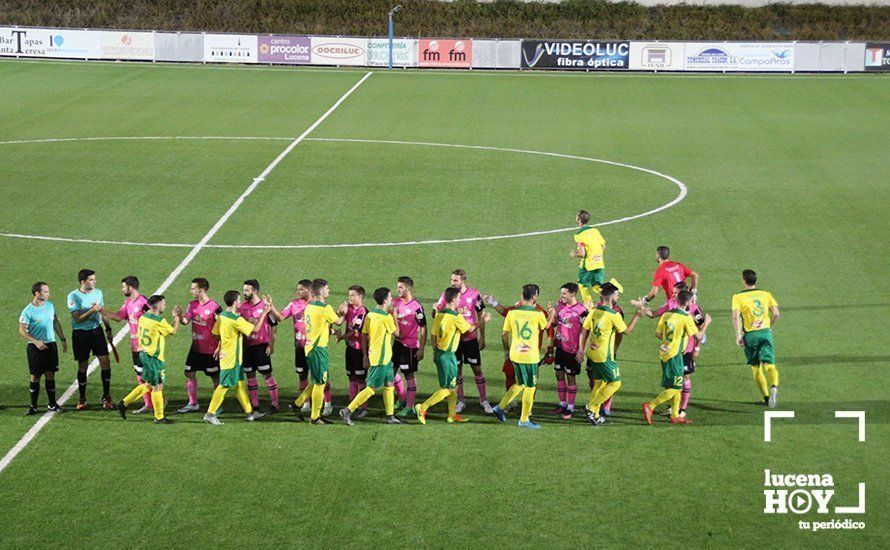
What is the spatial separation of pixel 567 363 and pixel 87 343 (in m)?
6.82

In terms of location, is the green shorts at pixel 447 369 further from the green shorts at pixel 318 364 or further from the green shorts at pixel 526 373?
the green shorts at pixel 318 364

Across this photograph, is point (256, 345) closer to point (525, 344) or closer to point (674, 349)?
point (525, 344)

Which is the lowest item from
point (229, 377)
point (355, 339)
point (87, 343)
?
point (229, 377)

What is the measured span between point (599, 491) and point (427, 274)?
423 inches

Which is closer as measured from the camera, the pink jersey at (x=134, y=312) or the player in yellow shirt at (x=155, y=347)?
the player in yellow shirt at (x=155, y=347)

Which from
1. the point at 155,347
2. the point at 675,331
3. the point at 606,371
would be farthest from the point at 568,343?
the point at 155,347

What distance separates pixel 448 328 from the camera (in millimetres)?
15953

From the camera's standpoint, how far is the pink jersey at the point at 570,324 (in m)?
16.2

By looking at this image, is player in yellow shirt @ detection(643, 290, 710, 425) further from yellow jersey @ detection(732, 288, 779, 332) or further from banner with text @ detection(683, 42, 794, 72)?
banner with text @ detection(683, 42, 794, 72)

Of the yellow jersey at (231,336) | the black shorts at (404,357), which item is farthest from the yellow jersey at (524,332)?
the yellow jersey at (231,336)

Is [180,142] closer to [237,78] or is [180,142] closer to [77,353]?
[237,78]

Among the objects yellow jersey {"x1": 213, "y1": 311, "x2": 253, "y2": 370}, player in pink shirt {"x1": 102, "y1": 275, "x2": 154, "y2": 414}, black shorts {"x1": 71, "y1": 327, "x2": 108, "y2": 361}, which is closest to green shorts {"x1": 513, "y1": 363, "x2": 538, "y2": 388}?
yellow jersey {"x1": 213, "y1": 311, "x2": 253, "y2": 370}

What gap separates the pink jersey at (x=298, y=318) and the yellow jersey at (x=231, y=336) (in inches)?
28.0

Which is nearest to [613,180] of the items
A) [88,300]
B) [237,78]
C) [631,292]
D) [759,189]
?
[759,189]
